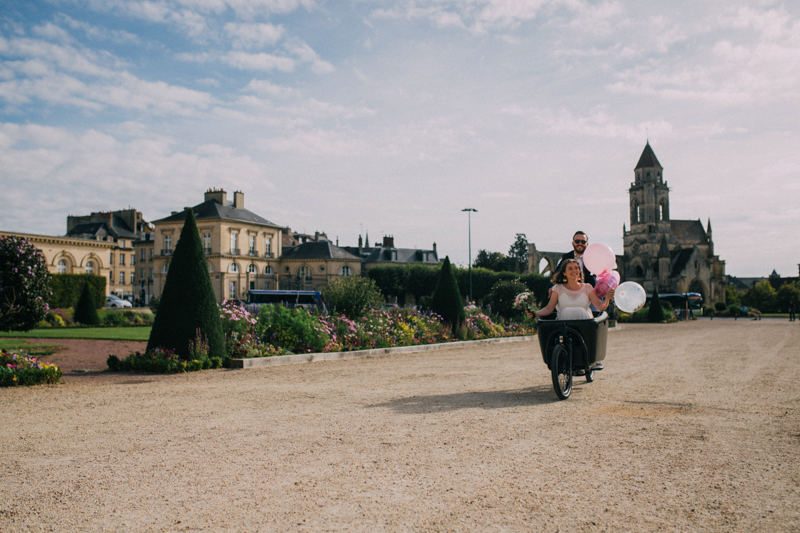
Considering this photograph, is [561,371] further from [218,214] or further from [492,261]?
[492,261]

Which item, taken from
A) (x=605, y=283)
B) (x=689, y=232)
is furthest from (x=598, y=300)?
(x=689, y=232)

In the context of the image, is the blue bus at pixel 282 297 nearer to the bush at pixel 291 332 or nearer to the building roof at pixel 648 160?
the bush at pixel 291 332

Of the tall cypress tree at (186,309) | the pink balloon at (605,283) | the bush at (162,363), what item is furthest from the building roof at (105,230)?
the pink balloon at (605,283)

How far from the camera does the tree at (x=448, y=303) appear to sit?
17484mm

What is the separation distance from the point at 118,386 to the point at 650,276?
259 ft

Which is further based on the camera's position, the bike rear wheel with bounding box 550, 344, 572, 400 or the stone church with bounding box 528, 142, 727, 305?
the stone church with bounding box 528, 142, 727, 305

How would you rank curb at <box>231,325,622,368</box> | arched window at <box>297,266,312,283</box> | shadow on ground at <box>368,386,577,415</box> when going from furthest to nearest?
arched window at <box>297,266,312,283</box>, curb at <box>231,325,622,368</box>, shadow on ground at <box>368,386,577,415</box>

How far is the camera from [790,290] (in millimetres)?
64312

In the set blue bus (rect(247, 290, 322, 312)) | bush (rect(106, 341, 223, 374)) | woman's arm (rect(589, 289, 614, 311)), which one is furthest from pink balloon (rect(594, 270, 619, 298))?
blue bus (rect(247, 290, 322, 312))

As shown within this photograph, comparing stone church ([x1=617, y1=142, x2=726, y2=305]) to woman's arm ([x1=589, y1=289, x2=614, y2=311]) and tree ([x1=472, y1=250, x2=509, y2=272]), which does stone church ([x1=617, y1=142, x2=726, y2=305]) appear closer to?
tree ([x1=472, y1=250, x2=509, y2=272])

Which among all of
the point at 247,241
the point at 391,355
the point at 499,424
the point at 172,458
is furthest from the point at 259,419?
the point at 247,241

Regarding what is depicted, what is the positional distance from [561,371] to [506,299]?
49.9ft

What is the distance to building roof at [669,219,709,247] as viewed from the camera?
286 ft

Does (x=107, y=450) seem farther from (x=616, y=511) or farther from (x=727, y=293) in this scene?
(x=727, y=293)
